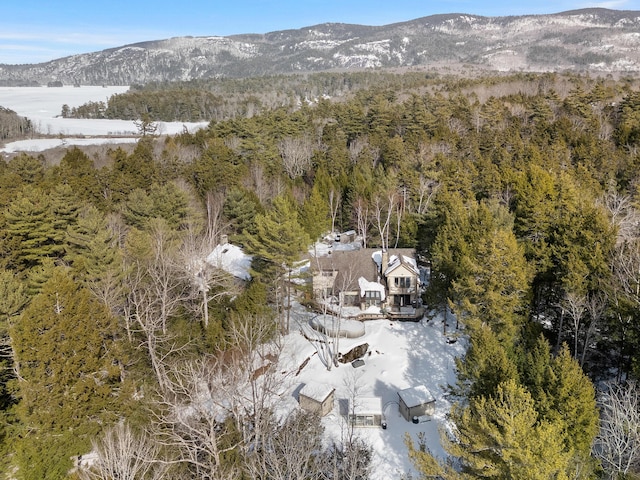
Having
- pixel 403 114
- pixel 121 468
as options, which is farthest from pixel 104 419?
pixel 403 114

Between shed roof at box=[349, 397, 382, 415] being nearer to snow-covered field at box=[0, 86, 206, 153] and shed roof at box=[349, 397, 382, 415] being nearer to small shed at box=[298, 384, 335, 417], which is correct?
small shed at box=[298, 384, 335, 417]

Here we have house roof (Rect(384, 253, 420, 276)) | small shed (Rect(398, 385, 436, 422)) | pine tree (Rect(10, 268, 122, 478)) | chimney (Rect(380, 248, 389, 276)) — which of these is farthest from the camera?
chimney (Rect(380, 248, 389, 276))

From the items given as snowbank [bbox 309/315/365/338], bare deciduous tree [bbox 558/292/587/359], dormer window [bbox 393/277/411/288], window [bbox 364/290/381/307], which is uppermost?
bare deciduous tree [bbox 558/292/587/359]

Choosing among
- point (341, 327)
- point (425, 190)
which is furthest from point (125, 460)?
point (425, 190)

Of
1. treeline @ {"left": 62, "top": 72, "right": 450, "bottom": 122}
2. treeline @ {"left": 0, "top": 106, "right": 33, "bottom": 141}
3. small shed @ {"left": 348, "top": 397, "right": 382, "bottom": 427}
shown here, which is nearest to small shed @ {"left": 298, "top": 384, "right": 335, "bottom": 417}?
small shed @ {"left": 348, "top": 397, "right": 382, "bottom": 427}

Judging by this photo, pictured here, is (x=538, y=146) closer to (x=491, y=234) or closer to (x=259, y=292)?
(x=491, y=234)

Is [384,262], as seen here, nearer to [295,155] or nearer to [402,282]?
[402,282]
